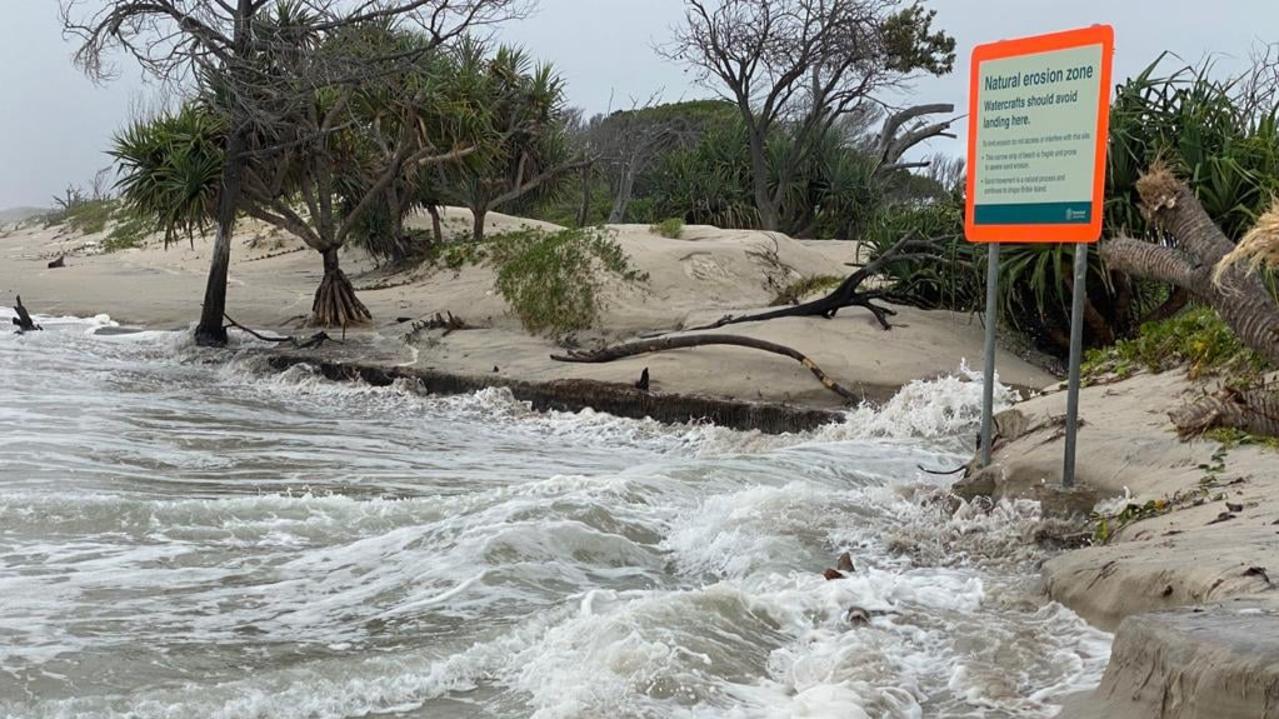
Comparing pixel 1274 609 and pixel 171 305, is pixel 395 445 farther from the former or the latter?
pixel 171 305

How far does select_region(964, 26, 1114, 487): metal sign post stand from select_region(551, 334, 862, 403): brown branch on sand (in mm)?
4002

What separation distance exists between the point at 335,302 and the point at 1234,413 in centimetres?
1200

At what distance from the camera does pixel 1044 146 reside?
17.8 ft

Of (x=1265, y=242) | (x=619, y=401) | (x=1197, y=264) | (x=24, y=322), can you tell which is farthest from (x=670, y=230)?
(x=1265, y=242)

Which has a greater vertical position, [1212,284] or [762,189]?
[762,189]

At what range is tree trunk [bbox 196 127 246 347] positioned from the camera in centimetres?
1476

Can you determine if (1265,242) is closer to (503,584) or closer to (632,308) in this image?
(503,584)

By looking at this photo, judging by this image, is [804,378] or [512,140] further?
[512,140]

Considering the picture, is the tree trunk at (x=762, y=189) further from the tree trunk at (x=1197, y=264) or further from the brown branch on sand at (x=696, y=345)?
the tree trunk at (x=1197, y=264)

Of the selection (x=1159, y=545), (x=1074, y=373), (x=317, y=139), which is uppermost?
(x=317, y=139)

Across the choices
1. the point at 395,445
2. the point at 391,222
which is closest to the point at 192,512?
the point at 395,445

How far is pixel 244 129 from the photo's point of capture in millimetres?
14719

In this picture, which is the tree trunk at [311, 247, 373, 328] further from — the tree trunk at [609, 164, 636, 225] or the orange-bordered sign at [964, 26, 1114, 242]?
the tree trunk at [609, 164, 636, 225]

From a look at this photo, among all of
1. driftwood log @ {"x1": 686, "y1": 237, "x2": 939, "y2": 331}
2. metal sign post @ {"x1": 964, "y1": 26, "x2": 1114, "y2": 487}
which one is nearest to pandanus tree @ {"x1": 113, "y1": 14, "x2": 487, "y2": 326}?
driftwood log @ {"x1": 686, "y1": 237, "x2": 939, "y2": 331}
